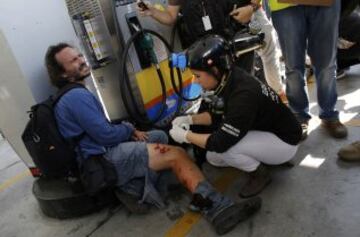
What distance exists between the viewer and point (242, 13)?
2346 millimetres

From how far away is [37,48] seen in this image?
2396 millimetres

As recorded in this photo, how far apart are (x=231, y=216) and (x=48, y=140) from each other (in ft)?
3.97

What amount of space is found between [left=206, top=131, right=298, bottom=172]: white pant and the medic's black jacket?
0.04 meters

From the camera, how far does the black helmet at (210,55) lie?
1874 millimetres

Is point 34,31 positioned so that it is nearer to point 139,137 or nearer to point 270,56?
point 139,137

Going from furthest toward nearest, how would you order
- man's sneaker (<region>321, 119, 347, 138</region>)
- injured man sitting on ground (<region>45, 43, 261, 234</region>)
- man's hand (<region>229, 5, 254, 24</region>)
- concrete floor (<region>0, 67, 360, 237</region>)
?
man's sneaker (<region>321, 119, 347, 138</region>) → man's hand (<region>229, 5, 254, 24</region>) → injured man sitting on ground (<region>45, 43, 261, 234</region>) → concrete floor (<region>0, 67, 360, 237</region>)

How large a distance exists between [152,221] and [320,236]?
40.4 inches

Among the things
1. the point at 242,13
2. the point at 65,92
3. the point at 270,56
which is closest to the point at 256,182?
the point at 242,13

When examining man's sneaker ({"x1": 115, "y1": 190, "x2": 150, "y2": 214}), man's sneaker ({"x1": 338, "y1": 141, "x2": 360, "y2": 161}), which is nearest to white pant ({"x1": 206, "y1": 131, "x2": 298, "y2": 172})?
man's sneaker ({"x1": 338, "y1": 141, "x2": 360, "y2": 161})

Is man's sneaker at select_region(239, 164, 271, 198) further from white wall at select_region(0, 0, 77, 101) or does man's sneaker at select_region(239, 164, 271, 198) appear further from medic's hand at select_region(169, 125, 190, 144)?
white wall at select_region(0, 0, 77, 101)

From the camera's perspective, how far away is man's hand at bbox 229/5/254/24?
2342 mm

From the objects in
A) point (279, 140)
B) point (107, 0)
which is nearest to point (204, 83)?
point (279, 140)

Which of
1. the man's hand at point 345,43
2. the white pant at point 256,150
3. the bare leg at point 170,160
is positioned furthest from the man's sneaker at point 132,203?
the man's hand at point 345,43

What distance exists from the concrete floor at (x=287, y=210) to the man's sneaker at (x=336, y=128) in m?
0.05
